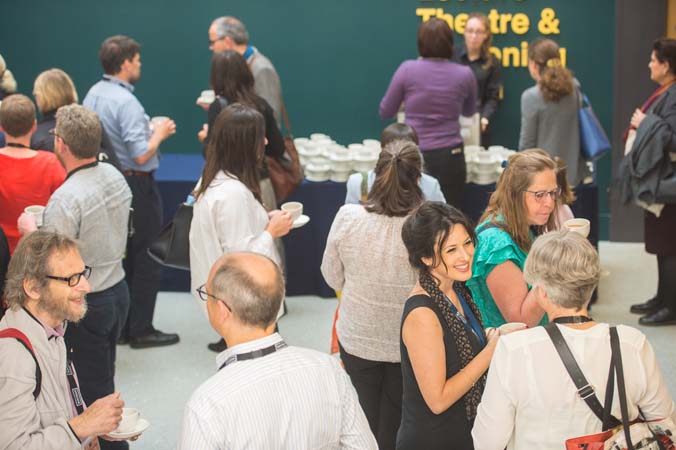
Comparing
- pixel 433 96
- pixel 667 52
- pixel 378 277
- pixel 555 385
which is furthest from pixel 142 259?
pixel 555 385

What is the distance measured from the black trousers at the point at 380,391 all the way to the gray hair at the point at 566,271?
1.07m

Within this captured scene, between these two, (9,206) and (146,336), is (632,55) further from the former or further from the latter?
(9,206)

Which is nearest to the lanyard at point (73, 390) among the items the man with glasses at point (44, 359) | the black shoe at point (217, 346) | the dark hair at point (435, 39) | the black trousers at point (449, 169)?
the man with glasses at point (44, 359)

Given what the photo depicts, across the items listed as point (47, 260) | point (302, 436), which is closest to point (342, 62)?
point (47, 260)

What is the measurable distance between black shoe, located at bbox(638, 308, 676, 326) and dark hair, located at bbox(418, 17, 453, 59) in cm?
203

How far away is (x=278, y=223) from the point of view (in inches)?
167

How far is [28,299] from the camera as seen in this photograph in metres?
2.94

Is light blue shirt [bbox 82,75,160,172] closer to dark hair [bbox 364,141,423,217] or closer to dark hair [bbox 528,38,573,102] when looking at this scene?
dark hair [bbox 364,141,423,217]

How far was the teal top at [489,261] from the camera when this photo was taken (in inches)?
132

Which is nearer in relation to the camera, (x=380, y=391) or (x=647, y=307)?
(x=380, y=391)

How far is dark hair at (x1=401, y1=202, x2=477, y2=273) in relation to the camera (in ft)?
10.1

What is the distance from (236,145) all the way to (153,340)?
7.12ft

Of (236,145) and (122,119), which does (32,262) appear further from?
(122,119)

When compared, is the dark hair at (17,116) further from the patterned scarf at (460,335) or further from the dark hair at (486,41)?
the dark hair at (486,41)
